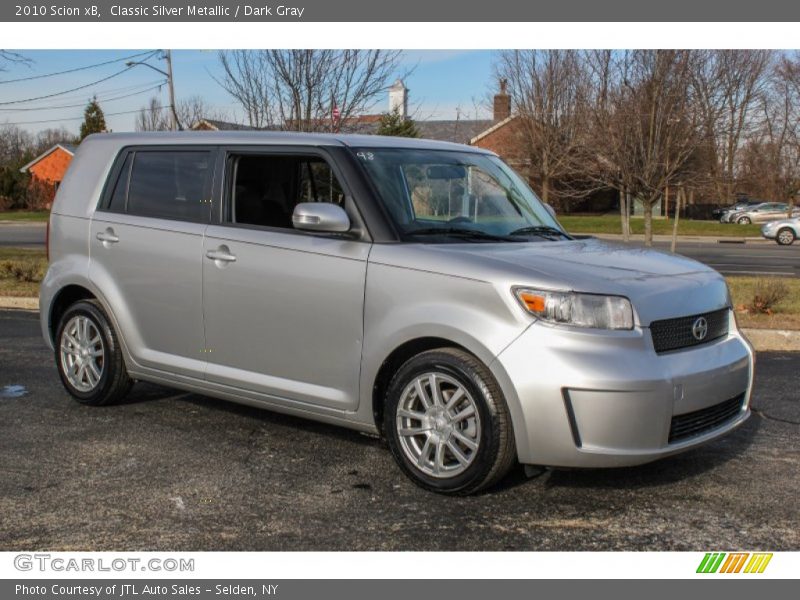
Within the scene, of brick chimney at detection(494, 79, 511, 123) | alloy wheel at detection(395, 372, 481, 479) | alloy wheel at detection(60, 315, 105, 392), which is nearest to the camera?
alloy wheel at detection(395, 372, 481, 479)

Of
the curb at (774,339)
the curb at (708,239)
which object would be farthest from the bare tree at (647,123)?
the curb at (708,239)

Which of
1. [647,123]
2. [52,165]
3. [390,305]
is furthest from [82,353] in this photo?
[52,165]

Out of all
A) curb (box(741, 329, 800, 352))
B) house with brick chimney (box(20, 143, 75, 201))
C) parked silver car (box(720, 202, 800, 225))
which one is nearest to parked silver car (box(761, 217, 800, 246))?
parked silver car (box(720, 202, 800, 225))

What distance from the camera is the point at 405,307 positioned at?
15.9 ft

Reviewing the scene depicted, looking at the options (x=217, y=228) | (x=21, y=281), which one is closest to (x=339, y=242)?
(x=217, y=228)

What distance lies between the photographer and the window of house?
5758mm

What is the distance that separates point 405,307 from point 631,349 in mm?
1161

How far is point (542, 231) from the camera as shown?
18.6ft

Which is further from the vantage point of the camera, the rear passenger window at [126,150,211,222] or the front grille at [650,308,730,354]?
the rear passenger window at [126,150,211,222]

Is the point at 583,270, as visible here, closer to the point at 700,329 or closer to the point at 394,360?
the point at 700,329

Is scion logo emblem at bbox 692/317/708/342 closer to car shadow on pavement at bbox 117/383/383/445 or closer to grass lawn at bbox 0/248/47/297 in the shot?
car shadow on pavement at bbox 117/383/383/445

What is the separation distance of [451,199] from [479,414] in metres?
1.53

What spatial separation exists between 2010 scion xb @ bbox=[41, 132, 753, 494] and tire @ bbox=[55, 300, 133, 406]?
2 centimetres

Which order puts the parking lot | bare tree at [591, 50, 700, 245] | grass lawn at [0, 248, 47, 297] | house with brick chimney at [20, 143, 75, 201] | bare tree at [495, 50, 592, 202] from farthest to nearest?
house with brick chimney at [20, 143, 75, 201], bare tree at [495, 50, 592, 202], bare tree at [591, 50, 700, 245], grass lawn at [0, 248, 47, 297], the parking lot
